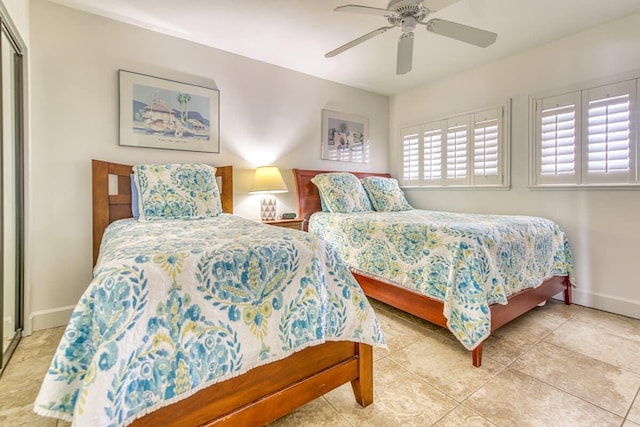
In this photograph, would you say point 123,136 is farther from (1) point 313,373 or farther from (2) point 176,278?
(1) point 313,373

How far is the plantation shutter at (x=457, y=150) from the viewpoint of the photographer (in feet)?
11.1

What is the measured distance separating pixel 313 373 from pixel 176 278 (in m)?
0.70

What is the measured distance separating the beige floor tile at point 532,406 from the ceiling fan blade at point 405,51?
220 cm

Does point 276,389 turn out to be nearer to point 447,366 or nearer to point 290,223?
point 447,366

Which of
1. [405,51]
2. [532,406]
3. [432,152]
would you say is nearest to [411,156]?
[432,152]

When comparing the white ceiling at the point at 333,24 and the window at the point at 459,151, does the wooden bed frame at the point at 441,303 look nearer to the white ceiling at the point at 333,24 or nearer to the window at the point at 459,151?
the window at the point at 459,151

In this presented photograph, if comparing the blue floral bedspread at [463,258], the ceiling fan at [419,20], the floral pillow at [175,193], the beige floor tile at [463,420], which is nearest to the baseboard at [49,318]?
the floral pillow at [175,193]

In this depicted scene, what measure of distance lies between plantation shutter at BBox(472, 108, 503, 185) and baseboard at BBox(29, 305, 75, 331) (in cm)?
396

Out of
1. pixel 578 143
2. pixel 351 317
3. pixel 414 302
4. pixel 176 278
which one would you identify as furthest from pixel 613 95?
pixel 176 278

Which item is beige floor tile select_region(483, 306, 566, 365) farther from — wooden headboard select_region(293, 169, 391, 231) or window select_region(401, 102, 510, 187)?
wooden headboard select_region(293, 169, 391, 231)

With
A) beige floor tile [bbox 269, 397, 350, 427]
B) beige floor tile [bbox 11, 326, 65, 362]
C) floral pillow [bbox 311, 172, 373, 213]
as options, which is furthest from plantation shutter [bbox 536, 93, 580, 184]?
beige floor tile [bbox 11, 326, 65, 362]

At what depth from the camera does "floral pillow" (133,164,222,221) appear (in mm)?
2088

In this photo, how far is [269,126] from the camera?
125 inches

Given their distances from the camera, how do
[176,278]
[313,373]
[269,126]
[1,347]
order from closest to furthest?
[176,278] → [313,373] → [1,347] → [269,126]
